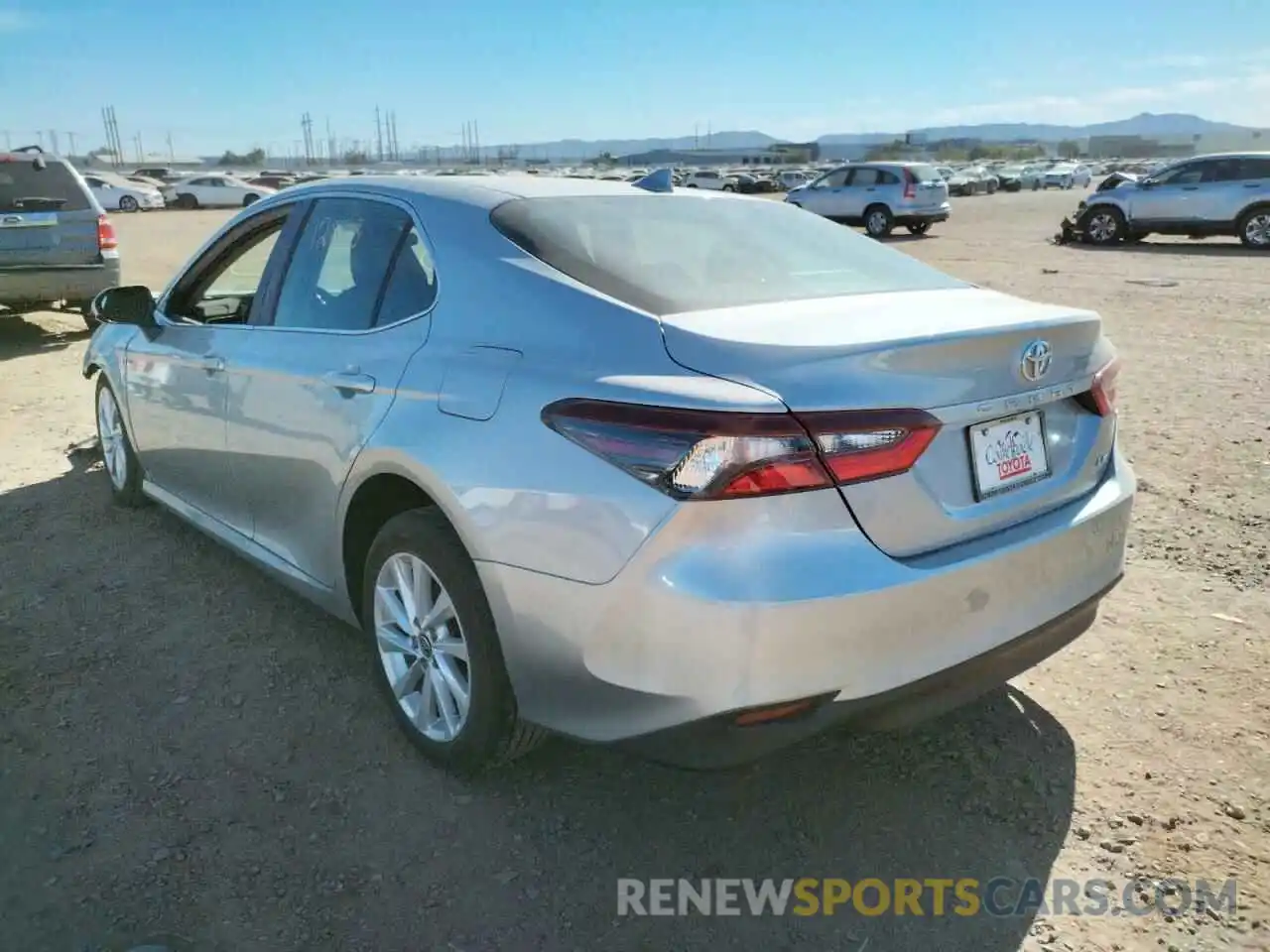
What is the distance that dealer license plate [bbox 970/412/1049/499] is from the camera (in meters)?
2.38

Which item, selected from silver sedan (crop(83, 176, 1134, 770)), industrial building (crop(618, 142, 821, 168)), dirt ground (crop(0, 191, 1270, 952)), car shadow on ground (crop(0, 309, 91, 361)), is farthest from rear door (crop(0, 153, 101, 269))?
industrial building (crop(618, 142, 821, 168))

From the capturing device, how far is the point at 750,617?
6.86 feet

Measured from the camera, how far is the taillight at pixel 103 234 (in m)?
10.4

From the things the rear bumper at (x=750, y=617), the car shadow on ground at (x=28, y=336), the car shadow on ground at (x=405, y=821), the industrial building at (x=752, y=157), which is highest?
the industrial building at (x=752, y=157)

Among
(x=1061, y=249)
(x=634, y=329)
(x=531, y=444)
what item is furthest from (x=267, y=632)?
(x=1061, y=249)

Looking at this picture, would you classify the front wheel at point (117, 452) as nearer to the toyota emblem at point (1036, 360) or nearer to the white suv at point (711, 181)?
the toyota emblem at point (1036, 360)

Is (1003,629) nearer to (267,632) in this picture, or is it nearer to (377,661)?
(377,661)

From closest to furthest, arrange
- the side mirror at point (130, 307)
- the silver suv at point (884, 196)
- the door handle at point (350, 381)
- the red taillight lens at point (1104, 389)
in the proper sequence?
the red taillight lens at point (1104, 389), the door handle at point (350, 381), the side mirror at point (130, 307), the silver suv at point (884, 196)

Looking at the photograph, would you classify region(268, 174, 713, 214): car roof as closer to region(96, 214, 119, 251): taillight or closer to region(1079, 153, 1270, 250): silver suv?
region(96, 214, 119, 251): taillight

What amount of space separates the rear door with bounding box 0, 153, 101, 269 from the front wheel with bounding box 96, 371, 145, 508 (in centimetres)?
576

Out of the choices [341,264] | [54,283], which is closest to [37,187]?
[54,283]

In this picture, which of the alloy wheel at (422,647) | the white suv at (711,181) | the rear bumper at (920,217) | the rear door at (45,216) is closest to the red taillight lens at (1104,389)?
the alloy wheel at (422,647)

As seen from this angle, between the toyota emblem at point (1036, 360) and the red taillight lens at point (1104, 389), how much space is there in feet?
0.94

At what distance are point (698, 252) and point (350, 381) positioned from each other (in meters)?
1.11
